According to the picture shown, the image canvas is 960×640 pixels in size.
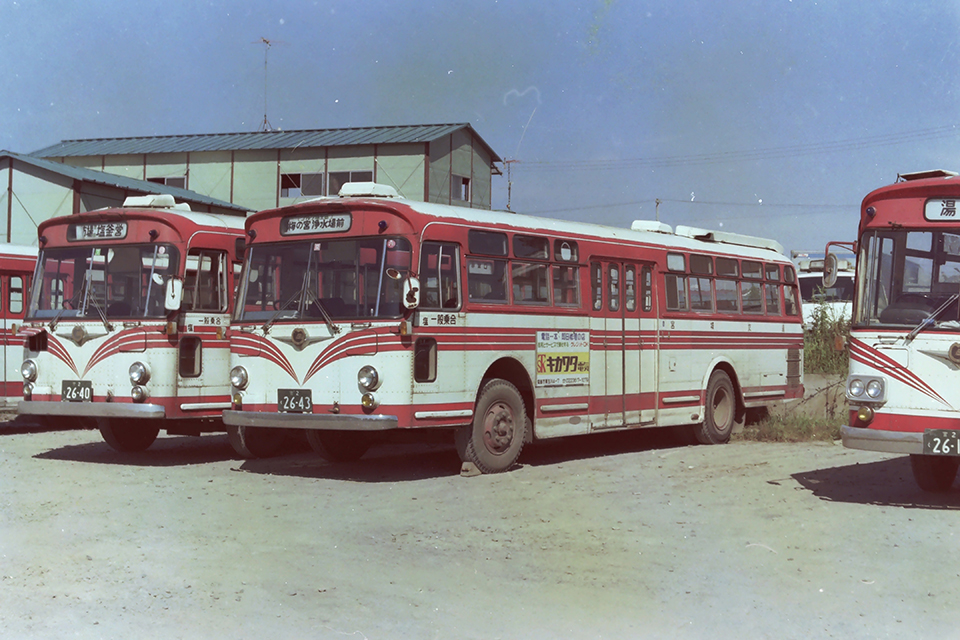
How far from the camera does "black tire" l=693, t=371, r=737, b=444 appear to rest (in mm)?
17156

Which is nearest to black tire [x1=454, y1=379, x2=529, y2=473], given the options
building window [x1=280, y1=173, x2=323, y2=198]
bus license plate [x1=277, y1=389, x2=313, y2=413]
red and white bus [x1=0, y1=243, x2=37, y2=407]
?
bus license plate [x1=277, y1=389, x2=313, y2=413]

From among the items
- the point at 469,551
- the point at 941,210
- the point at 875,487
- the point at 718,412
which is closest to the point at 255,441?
the point at 469,551

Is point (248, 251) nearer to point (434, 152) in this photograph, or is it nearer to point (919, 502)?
point (919, 502)

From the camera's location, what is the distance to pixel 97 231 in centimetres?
1416

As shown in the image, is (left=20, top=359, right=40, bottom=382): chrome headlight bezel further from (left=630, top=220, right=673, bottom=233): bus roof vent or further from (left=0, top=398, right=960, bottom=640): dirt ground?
(left=630, top=220, right=673, bottom=233): bus roof vent

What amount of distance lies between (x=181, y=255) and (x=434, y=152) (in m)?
35.5

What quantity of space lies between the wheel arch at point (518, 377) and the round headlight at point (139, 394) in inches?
158

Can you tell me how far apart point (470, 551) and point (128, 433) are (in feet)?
26.8

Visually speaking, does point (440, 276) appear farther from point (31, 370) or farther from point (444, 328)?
point (31, 370)

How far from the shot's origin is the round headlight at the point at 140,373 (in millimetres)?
13492

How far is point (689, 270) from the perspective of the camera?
664 inches

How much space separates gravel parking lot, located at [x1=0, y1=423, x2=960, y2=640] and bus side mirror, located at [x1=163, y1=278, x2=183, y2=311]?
189 centimetres

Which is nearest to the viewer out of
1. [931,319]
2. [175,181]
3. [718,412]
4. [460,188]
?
[931,319]

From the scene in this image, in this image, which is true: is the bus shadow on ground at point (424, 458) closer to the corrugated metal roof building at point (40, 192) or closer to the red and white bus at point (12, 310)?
the red and white bus at point (12, 310)
